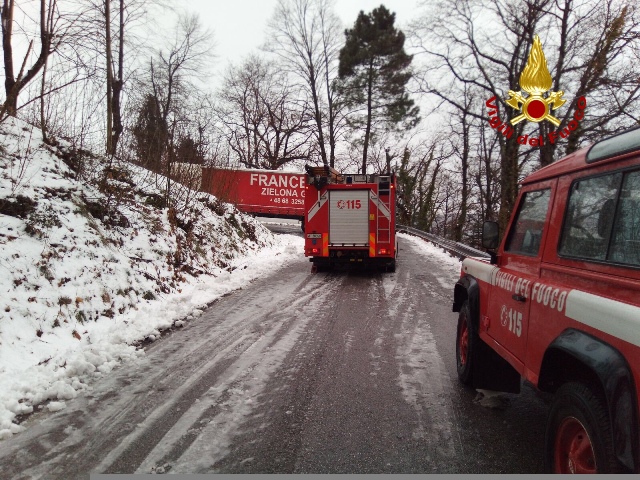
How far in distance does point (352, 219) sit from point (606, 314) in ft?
33.8

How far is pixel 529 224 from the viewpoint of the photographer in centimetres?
338

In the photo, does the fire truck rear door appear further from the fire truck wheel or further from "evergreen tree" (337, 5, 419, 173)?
"evergreen tree" (337, 5, 419, 173)

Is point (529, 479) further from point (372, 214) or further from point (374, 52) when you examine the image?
point (374, 52)

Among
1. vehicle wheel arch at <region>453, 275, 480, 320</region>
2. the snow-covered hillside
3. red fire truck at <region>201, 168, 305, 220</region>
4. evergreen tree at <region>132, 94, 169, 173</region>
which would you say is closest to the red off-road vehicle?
vehicle wheel arch at <region>453, 275, 480, 320</region>

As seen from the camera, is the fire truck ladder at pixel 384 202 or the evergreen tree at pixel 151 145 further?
the fire truck ladder at pixel 384 202

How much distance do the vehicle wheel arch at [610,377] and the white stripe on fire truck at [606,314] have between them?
0.25 feet

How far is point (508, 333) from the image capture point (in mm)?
3213

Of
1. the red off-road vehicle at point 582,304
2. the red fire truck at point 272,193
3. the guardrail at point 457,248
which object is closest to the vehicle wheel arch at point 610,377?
the red off-road vehicle at point 582,304

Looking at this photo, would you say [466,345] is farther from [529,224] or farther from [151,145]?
[151,145]

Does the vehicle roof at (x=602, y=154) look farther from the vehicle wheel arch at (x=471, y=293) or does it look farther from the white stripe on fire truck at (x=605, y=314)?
the vehicle wheel arch at (x=471, y=293)

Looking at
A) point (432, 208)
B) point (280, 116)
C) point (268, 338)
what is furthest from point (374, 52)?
point (268, 338)

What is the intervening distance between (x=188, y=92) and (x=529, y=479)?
25.8 metres

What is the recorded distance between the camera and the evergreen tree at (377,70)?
31859 mm

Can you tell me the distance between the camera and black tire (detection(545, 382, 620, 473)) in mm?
1916
